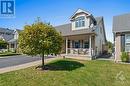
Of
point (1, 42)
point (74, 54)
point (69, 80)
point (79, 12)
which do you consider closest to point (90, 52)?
point (74, 54)

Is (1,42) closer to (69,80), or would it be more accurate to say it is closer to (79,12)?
(79,12)

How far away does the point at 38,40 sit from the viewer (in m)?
13.4

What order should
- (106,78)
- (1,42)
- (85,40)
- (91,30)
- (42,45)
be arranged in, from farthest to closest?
(1,42), (85,40), (91,30), (42,45), (106,78)

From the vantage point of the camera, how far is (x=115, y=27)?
19844 millimetres

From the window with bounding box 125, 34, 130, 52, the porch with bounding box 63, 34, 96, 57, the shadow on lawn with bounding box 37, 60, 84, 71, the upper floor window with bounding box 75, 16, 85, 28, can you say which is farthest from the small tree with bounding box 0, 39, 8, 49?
the window with bounding box 125, 34, 130, 52

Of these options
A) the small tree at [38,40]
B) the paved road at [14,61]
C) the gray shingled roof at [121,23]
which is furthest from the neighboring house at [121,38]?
the paved road at [14,61]

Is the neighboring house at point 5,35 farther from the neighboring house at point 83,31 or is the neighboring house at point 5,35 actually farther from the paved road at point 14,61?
the neighboring house at point 83,31

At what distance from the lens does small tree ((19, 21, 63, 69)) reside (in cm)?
1338

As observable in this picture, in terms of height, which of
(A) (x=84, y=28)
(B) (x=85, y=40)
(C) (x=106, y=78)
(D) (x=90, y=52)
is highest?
(A) (x=84, y=28)

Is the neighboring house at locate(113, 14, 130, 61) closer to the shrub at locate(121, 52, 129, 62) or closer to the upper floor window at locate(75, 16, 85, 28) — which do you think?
the shrub at locate(121, 52, 129, 62)

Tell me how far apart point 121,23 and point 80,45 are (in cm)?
850

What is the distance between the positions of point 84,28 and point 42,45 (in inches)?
488

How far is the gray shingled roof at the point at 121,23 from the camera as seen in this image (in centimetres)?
1893

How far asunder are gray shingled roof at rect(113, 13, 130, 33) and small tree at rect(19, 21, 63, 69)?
9.17 meters
